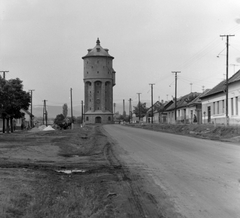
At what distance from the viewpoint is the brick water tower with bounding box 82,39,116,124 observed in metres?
116

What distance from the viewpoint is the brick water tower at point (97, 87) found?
382 feet

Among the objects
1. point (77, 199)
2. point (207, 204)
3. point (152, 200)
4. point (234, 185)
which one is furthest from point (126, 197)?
point (234, 185)

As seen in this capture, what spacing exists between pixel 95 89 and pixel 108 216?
368 feet

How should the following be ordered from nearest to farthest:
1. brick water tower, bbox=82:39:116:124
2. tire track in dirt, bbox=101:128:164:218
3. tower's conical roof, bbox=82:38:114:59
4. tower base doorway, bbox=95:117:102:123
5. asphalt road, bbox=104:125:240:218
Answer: tire track in dirt, bbox=101:128:164:218 → asphalt road, bbox=104:125:240:218 → brick water tower, bbox=82:39:116:124 → tower base doorway, bbox=95:117:102:123 → tower's conical roof, bbox=82:38:114:59

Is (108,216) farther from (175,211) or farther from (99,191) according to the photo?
(99,191)

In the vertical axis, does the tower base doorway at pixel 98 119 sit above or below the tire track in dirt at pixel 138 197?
above

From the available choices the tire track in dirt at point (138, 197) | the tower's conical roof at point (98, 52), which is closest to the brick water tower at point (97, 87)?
the tower's conical roof at point (98, 52)

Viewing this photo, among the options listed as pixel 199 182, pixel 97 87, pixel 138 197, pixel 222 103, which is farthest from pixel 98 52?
pixel 138 197

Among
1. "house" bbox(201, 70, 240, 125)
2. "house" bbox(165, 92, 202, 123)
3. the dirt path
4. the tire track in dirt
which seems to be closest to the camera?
the dirt path

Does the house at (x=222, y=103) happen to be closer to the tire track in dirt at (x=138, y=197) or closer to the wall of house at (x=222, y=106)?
the wall of house at (x=222, y=106)

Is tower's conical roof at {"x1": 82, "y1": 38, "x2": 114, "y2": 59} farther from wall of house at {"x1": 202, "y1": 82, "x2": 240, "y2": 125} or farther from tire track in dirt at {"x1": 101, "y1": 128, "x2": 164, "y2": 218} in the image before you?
tire track in dirt at {"x1": 101, "y1": 128, "x2": 164, "y2": 218}

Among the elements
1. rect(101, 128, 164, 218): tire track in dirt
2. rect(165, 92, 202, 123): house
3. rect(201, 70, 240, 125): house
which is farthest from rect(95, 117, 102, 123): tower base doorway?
rect(101, 128, 164, 218): tire track in dirt

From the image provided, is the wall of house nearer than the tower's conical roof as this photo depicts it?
Yes

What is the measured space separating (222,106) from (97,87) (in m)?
72.5
